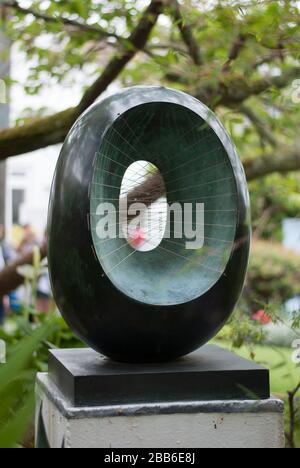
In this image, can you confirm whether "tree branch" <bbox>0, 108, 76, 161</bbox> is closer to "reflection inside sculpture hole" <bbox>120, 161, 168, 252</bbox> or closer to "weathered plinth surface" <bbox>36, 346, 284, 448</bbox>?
"reflection inside sculpture hole" <bbox>120, 161, 168, 252</bbox>

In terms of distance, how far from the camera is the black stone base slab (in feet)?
9.00

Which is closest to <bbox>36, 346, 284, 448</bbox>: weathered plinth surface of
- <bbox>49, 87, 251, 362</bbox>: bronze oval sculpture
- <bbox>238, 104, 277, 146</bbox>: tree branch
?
<bbox>49, 87, 251, 362</bbox>: bronze oval sculpture

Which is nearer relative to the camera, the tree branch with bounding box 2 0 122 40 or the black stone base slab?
the black stone base slab

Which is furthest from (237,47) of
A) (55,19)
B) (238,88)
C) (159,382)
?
(159,382)

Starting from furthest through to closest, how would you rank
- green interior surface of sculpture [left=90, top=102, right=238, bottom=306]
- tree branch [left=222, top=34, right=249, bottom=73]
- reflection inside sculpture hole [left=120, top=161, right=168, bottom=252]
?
tree branch [left=222, top=34, right=249, bottom=73] → reflection inside sculpture hole [left=120, top=161, right=168, bottom=252] → green interior surface of sculpture [left=90, top=102, right=238, bottom=306]

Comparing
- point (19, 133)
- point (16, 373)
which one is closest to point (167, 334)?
point (16, 373)

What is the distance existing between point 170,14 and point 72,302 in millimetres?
2554

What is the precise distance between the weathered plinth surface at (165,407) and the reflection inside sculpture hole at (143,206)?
584mm

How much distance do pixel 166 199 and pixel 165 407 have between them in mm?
936

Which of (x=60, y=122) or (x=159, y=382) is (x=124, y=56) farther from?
(x=159, y=382)

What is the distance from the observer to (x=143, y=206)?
320cm

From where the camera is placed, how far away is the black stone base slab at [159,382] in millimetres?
2742

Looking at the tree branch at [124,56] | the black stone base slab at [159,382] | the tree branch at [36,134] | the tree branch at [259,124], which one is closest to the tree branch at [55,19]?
the tree branch at [124,56]

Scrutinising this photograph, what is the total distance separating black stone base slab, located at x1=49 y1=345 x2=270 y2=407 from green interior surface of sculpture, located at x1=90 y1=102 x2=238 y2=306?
29 cm
